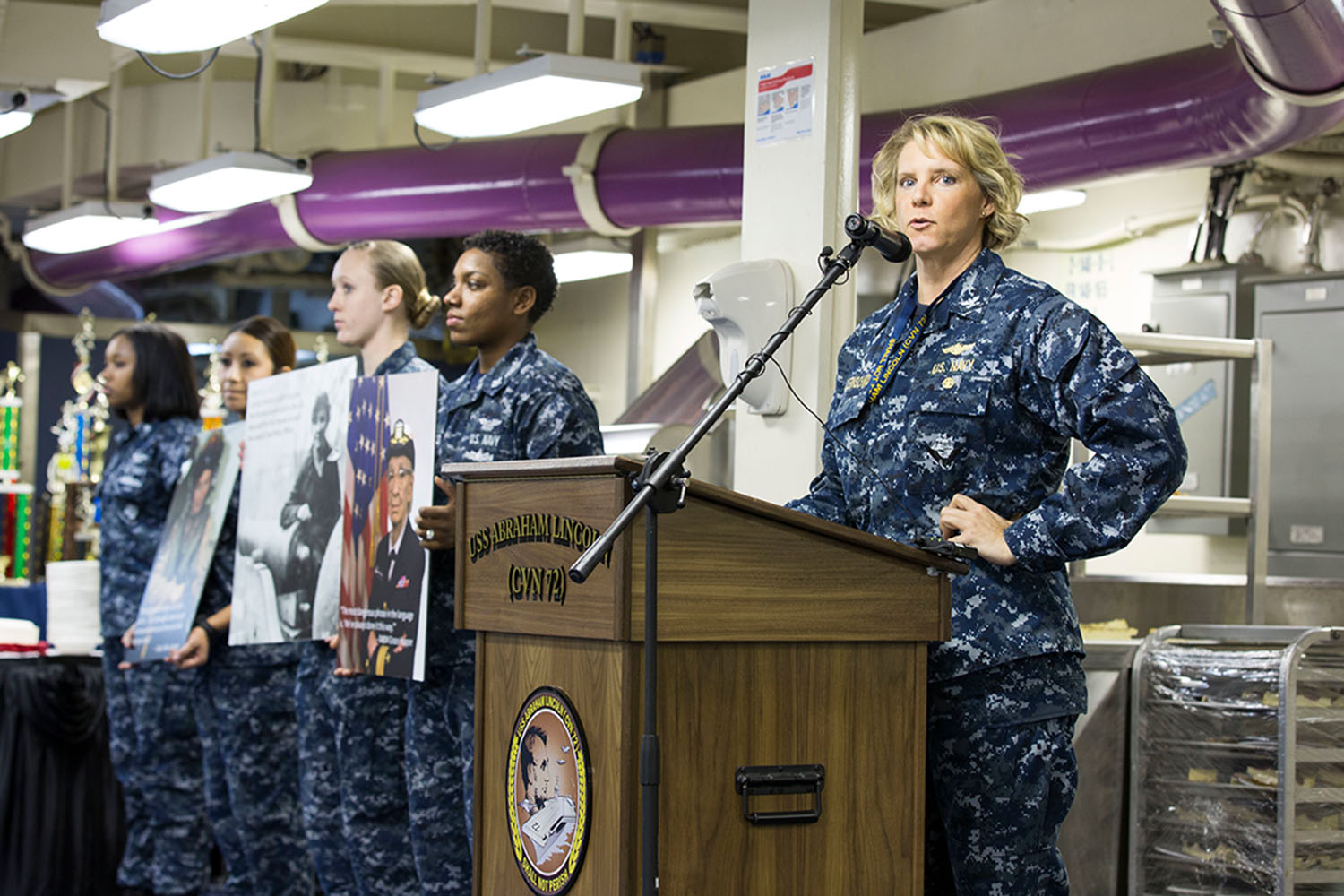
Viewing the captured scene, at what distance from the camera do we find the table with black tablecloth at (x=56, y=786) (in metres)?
4.98

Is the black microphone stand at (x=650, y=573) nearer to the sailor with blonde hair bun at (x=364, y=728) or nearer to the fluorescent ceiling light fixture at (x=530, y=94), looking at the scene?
the sailor with blonde hair bun at (x=364, y=728)

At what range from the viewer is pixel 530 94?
190 inches

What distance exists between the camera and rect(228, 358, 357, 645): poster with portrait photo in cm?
355

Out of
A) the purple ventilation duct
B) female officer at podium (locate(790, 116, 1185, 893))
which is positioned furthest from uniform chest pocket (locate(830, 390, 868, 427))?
the purple ventilation duct

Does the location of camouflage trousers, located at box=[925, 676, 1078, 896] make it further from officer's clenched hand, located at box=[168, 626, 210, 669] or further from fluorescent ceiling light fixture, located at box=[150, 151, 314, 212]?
fluorescent ceiling light fixture, located at box=[150, 151, 314, 212]

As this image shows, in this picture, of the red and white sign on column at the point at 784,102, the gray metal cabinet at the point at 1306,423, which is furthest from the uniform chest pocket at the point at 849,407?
A: the gray metal cabinet at the point at 1306,423

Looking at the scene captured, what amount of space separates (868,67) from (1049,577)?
18.2ft

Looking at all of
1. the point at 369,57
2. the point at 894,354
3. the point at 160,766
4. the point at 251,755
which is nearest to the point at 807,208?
the point at 894,354

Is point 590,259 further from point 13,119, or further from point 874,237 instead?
point 874,237

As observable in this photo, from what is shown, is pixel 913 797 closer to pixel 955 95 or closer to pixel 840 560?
pixel 840 560

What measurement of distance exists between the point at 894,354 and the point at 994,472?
9.6 inches

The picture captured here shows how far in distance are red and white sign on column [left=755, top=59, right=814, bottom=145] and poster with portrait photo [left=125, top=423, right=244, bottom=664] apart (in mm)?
1794

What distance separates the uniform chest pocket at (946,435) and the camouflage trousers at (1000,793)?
0.98 ft

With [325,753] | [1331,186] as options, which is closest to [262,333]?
→ [325,753]
